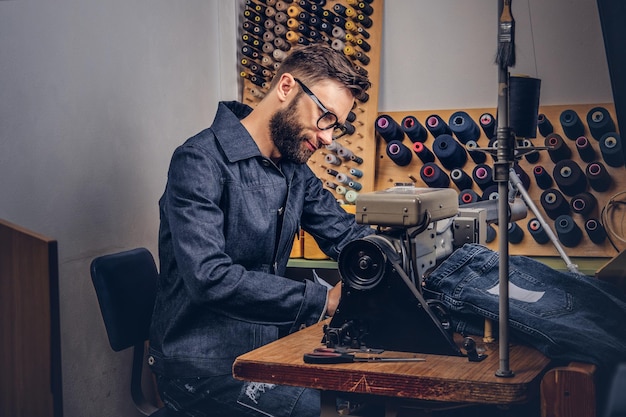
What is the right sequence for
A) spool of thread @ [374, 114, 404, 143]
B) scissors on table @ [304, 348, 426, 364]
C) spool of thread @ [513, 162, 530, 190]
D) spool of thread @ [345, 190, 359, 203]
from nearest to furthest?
scissors on table @ [304, 348, 426, 364]
spool of thread @ [513, 162, 530, 190]
spool of thread @ [374, 114, 404, 143]
spool of thread @ [345, 190, 359, 203]

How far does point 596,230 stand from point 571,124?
471 millimetres

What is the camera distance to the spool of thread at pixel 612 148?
3014 mm

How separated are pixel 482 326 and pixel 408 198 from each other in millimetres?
371

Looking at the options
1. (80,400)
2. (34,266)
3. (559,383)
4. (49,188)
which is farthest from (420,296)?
(80,400)

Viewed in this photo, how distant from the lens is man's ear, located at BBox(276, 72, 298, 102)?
2.31 meters

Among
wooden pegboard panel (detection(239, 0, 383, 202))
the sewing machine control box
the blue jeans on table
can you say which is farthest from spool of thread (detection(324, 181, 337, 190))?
the sewing machine control box

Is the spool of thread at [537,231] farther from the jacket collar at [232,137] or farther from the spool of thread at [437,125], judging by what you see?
the jacket collar at [232,137]

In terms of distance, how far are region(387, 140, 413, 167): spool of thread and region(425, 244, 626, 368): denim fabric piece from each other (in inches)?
58.3

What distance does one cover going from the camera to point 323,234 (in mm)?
2586

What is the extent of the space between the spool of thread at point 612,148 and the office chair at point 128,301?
1.93m

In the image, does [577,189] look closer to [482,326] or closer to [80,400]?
[482,326]

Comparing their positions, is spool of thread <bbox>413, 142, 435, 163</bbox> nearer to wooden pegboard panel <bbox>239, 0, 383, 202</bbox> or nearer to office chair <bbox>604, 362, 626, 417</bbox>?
wooden pegboard panel <bbox>239, 0, 383, 202</bbox>

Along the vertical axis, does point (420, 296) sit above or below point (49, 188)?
below

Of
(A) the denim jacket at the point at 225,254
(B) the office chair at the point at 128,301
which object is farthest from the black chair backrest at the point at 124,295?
(A) the denim jacket at the point at 225,254
